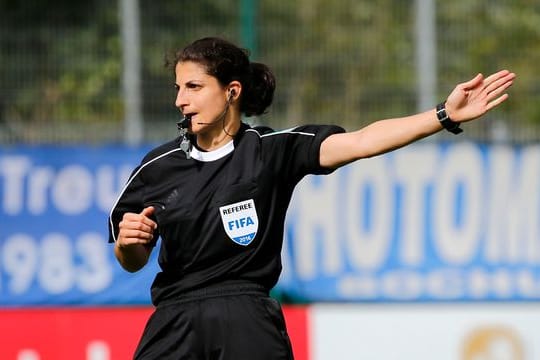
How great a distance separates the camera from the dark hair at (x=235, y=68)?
442 cm

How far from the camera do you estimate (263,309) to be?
4297 mm

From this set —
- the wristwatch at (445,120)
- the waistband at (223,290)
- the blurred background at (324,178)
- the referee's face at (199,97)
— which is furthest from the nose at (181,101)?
the blurred background at (324,178)

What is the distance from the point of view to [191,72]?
4.39m

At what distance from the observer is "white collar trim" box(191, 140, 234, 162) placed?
4395 millimetres

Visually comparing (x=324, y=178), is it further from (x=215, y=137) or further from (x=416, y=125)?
(x=416, y=125)

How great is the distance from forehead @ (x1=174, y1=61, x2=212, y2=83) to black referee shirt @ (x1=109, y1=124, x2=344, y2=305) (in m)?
0.25

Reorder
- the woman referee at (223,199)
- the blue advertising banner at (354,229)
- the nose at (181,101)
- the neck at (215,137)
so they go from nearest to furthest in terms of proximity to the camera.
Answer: the woman referee at (223,199) < the nose at (181,101) < the neck at (215,137) < the blue advertising banner at (354,229)

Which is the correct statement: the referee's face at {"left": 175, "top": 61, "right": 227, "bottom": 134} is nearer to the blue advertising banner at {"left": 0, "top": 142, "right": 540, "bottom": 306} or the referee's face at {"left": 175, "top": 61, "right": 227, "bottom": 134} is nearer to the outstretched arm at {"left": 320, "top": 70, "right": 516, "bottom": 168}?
the outstretched arm at {"left": 320, "top": 70, "right": 516, "bottom": 168}

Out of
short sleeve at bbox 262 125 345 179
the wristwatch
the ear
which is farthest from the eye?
the wristwatch

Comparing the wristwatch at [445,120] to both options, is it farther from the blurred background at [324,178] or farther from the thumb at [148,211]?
the blurred background at [324,178]

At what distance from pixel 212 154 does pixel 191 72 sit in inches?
12.3

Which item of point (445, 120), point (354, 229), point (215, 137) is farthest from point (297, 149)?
point (354, 229)

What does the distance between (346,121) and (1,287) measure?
3179mm

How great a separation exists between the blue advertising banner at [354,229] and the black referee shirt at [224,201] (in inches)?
172
